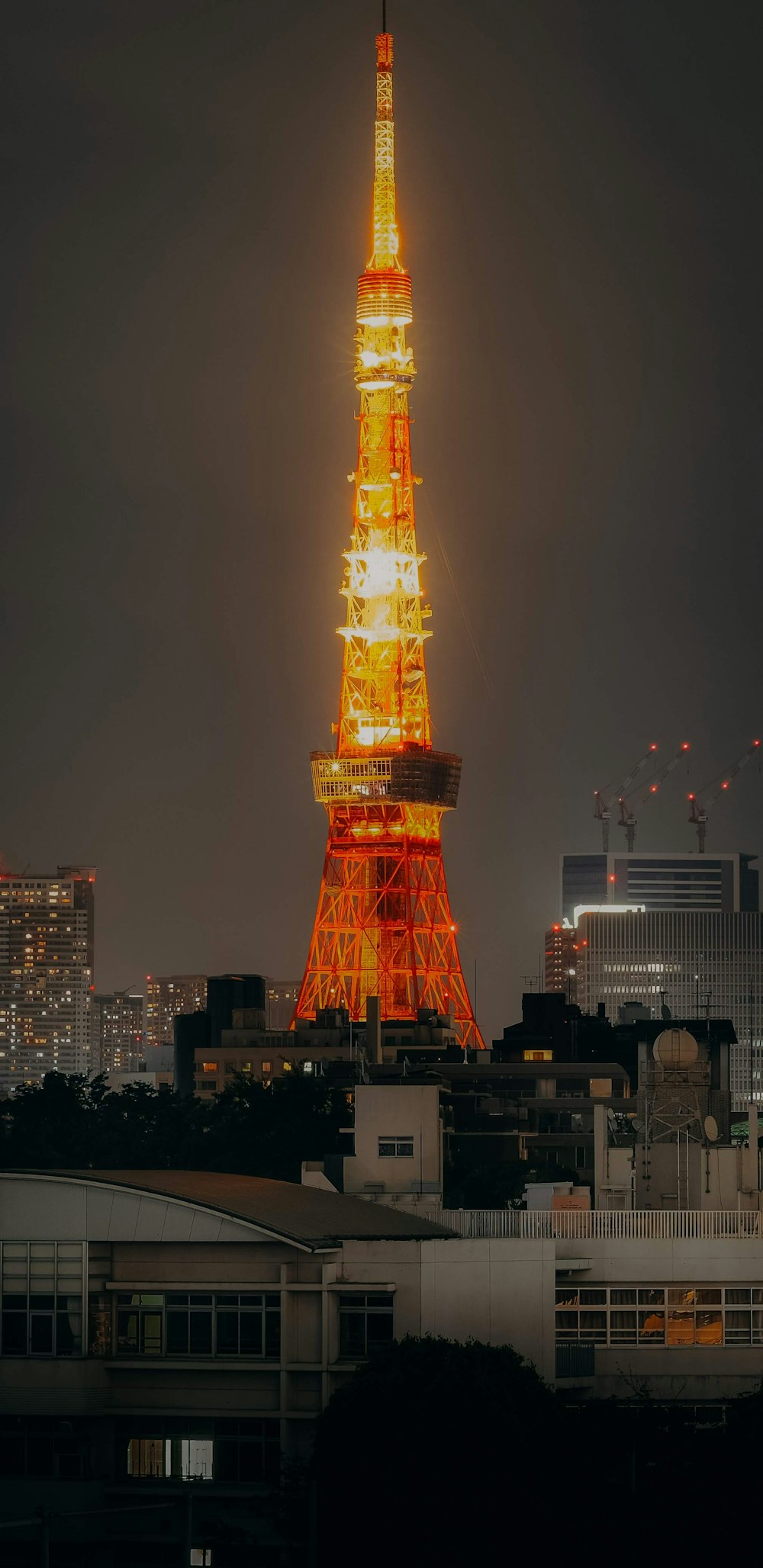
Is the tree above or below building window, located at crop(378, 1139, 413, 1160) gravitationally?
below

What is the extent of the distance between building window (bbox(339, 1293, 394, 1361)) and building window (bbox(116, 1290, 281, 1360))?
148 cm

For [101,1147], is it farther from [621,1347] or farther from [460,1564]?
[460,1564]

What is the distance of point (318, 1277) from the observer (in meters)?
83.8

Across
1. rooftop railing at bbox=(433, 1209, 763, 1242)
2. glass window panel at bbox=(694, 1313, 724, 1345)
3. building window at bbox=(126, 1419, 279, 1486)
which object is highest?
rooftop railing at bbox=(433, 1209, 763, 1242)

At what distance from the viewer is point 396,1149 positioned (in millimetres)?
108500

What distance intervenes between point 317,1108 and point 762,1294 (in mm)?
97878

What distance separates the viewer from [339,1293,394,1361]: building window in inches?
3314

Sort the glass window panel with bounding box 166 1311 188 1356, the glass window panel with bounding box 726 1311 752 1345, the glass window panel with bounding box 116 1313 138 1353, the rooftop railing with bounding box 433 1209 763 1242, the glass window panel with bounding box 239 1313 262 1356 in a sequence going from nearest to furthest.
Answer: the glass window panel with bounding box 239 1313 262 1356 → the glass window panel with bounding box 166 1311 188 1356 → the glass window panel with bounding box 116 1313 138 1353 → the glass window panel with bounding box 726 1311 752 1345 → the rooftop railing with bounding box 433 1209 763 1242

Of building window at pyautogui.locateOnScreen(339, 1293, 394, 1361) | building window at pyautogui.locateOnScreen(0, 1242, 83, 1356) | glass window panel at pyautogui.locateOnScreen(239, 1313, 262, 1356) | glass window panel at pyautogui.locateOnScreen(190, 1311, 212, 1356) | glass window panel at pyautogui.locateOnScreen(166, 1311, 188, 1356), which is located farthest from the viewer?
glass window panel at pyautogui.locateOnScreen(166, 1311, 188, 1356)

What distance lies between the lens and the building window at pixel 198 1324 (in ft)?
276

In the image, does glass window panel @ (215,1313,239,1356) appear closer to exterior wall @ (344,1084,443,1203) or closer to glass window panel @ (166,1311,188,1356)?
glass window panel @ (166,1311,188,1356)

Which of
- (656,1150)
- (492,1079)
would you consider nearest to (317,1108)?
(492,1079)

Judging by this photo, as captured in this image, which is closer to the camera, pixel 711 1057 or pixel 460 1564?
pixel 460 1564

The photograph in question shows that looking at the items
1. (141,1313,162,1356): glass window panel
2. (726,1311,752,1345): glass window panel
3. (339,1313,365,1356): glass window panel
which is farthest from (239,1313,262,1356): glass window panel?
(726,1311,752,1345): glass window panel
